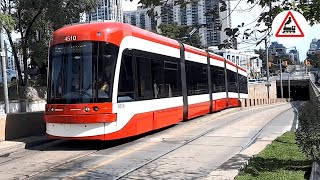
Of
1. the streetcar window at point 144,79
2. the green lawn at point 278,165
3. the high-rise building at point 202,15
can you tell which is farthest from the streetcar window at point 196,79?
the high-rise building at point 202,15

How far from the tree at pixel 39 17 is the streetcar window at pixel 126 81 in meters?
16.2

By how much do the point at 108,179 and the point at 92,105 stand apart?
3842 mm

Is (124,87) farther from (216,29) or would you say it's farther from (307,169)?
(216,29)

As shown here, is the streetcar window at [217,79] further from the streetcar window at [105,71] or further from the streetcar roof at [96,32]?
the streetcar window at [105,71]

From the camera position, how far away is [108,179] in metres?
8.69

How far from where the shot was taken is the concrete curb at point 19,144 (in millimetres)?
12355

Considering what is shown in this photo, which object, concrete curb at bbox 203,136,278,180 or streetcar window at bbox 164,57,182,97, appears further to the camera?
streetcar window at bbox 164,57,182,97

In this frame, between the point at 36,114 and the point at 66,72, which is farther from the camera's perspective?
the point at 36,114

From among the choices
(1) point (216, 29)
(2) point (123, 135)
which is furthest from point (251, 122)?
(1) point (216, 29)

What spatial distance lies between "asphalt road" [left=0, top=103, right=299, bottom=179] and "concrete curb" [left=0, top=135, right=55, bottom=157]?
10.2 inches

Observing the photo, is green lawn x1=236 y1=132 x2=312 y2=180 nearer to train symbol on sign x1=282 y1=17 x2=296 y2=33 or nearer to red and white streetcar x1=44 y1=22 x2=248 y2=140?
train symbol on sign x1=282 y1=17 x2=296 y2=33

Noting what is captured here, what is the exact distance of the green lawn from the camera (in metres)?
8.17

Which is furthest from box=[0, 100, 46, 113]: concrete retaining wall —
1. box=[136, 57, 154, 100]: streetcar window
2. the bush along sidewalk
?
the bush along sidewalk

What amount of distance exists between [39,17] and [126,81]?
1982 centimetres
